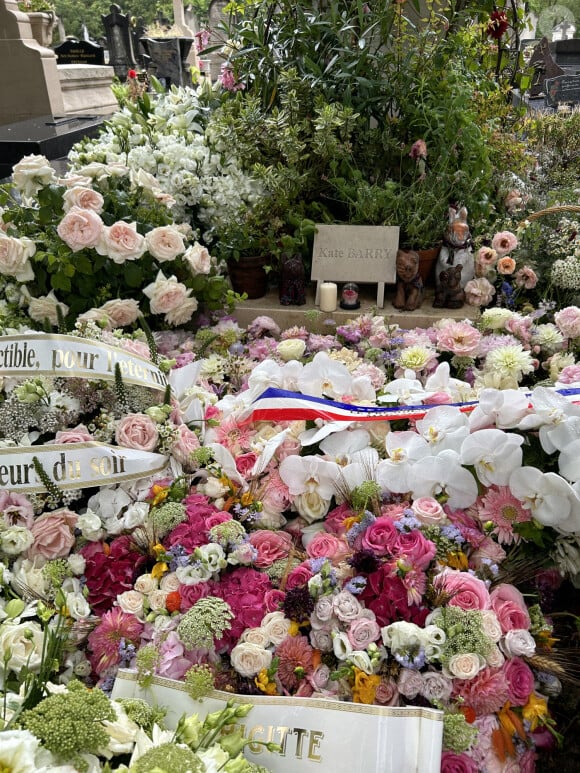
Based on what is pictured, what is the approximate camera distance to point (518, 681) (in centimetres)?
114

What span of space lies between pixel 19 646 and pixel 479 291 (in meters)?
2.14

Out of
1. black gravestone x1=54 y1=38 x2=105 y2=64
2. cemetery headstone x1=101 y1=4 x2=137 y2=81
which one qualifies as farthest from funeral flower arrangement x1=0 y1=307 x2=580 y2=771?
cemetery headstone x1=101 y1=4 x2=137 y2=81

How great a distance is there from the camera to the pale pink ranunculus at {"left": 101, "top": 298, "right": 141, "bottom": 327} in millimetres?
2152

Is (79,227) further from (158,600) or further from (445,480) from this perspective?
(445,480)

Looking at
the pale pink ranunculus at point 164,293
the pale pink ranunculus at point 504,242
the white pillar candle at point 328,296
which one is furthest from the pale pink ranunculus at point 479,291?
the pale pink ranunculus at point 164,293

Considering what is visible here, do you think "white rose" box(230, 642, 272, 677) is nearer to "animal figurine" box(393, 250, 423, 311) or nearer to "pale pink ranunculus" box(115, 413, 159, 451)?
"pale pink ranunculus" box(115, 413, 159, 451)

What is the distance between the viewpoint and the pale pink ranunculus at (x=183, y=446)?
63.8 inches

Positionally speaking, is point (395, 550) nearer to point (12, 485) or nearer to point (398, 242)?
point (12, 485)

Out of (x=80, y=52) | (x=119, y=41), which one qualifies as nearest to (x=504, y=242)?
(x=80, y=52)

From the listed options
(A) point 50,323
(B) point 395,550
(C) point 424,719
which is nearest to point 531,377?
(B) point 395,550

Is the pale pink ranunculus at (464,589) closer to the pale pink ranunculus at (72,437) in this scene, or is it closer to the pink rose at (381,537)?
the pink rose at (381,537)

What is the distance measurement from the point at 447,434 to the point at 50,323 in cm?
142

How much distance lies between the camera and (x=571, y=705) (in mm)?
1205

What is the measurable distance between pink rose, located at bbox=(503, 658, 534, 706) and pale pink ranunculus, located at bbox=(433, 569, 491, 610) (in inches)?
4.4
